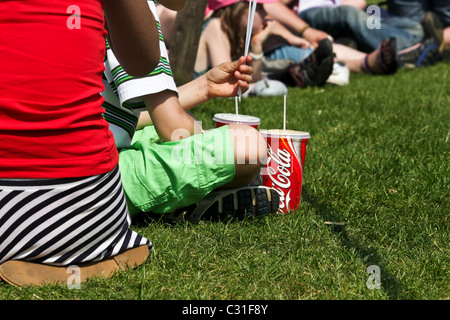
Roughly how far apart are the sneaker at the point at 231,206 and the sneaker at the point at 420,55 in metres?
3.96

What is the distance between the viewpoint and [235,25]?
416 cm

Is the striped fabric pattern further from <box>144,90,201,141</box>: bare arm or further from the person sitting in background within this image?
the person sitting in background

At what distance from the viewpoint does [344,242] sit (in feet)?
5.57

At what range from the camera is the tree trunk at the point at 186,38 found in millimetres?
3365

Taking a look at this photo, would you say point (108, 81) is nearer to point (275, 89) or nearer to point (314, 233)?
point (314, 233)

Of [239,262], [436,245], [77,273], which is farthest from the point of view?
[436,245]

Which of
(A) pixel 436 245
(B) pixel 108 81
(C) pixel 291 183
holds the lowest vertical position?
(A) pixel 436 245

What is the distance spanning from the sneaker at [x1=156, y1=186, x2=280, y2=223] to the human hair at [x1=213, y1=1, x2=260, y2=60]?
8.04 feet

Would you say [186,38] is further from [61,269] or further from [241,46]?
[61,269]

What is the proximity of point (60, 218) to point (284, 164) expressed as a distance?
29.9 inches

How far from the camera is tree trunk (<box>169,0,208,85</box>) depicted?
3365 millimetres
